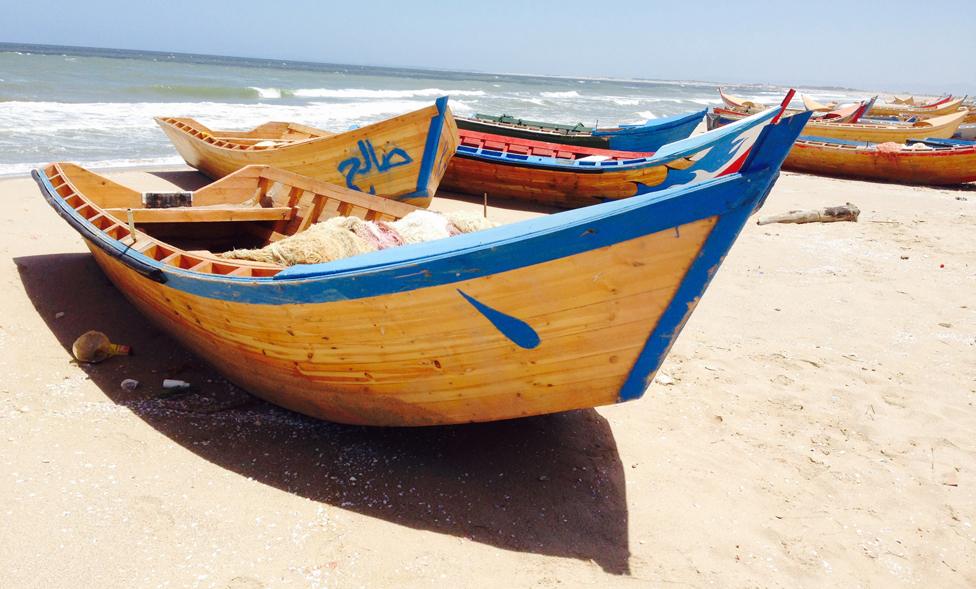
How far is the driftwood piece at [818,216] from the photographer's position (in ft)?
31.2

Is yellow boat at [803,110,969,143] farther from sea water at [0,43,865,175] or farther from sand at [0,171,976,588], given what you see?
sand at [0,171,976,588]

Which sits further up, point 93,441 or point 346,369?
point 346,369

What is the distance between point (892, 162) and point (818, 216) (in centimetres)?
674

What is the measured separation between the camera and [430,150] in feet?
23.4

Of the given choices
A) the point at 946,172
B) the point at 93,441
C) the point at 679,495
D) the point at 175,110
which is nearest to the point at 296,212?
the point at 93,441

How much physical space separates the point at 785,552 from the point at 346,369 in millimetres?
→ 2361

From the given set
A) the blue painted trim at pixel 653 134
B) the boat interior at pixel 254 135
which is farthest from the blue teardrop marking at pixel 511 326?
the blue painted trim at pixel 653 134

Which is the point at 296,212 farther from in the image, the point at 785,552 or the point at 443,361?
the point at 785,552

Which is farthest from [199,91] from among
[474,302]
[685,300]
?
[685,300]

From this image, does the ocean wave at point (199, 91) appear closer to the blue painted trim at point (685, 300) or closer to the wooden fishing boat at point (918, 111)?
the blue painted trim at point (685, 300)

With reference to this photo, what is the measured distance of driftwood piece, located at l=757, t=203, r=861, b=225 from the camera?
9.50m

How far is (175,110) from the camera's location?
20672mm

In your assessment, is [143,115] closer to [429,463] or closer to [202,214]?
[202,214]

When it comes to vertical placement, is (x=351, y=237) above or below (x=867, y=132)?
above
